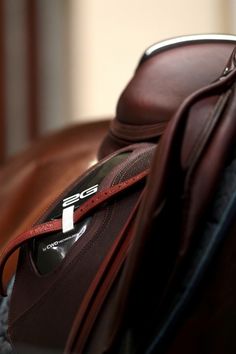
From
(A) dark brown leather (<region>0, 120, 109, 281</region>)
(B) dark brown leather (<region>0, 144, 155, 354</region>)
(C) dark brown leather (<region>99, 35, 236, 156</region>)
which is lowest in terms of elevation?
(A) dark brown leather (<region>0, 120, 109, 281</region>)

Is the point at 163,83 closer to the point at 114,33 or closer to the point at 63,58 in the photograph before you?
the point at 114,33

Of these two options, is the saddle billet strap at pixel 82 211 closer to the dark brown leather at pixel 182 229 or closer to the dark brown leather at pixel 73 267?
the dark brown leather at pixel 73 267

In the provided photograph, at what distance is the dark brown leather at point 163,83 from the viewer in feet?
2.51

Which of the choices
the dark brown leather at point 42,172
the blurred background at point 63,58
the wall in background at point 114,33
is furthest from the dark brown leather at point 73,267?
the blurred background at point 63,58

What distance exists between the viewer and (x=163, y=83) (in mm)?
797

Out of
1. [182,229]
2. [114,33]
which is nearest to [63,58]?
[114,33]

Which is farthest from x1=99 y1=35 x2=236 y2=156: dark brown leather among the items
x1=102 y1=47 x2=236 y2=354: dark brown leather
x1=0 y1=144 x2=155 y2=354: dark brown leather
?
x1=102 y1=47 x2=236 y2=354: dark brown leather

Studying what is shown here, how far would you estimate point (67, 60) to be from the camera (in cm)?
204

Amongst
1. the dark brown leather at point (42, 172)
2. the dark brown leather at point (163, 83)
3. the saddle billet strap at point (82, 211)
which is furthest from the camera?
the dark brown leather at point (42, 172)

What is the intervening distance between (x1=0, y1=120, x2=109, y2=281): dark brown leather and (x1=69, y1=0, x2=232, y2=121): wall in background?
577 mm

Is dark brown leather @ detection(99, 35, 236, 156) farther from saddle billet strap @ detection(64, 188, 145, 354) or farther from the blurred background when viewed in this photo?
the blurred background

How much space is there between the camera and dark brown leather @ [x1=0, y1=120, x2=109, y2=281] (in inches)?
Answer: 40.4

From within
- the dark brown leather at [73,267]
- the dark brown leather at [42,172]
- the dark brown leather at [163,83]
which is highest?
the dark brown leather at [163,83]

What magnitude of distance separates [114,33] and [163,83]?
46.3 inches
